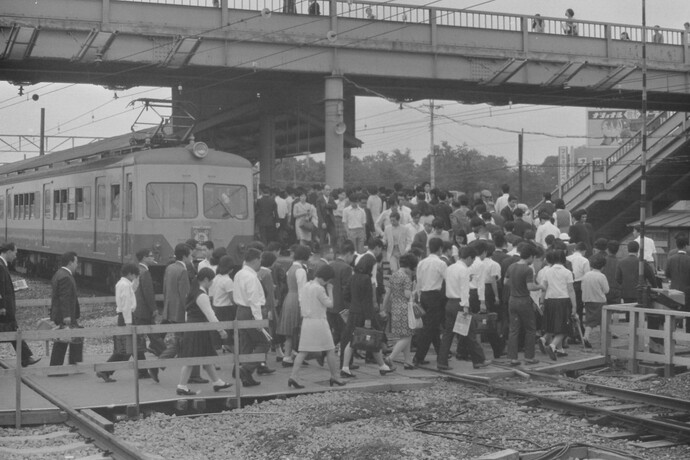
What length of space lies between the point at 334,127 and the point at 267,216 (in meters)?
7.53

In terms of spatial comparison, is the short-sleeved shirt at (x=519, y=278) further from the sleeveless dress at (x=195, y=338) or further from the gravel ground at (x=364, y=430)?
the sleeveless dress at (x=195, y=338)

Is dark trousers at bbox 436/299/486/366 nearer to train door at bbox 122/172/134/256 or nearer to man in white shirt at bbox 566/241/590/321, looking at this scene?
man in white shirt at bbox 566/241/590/321

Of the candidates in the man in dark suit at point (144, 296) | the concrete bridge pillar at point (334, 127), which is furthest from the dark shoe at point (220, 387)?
the concrete bridge pillar at point (334, 127)

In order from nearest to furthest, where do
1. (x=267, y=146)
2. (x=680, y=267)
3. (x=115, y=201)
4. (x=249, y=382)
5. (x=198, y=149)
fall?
(x=249, y=382) < (x=680, y=267) < (x=198, y=149) < (x=115, y=201) < (x=267, y=146)

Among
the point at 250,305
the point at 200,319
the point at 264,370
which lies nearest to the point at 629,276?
the point at 264,370

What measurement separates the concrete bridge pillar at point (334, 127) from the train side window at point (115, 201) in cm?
756

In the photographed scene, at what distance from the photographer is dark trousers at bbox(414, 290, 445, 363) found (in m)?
14.0

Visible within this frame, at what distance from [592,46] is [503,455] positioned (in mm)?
24725

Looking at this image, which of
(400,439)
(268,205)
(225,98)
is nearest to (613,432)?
(400,439)

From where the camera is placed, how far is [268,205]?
2136 centimetres

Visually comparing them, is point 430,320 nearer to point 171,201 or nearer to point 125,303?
point 125,303

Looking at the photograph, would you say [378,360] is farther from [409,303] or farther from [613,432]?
[613,432]

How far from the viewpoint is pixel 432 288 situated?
1397cm

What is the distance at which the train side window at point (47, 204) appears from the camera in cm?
2792
